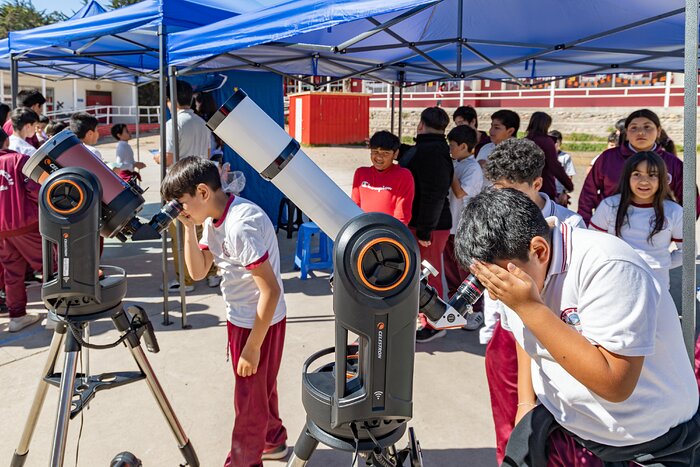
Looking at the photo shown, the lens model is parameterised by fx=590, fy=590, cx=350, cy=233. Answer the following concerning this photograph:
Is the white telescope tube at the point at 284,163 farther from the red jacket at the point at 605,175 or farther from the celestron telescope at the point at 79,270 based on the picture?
the red jacket at the point at 605,175

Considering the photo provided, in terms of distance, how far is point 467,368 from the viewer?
388 cm

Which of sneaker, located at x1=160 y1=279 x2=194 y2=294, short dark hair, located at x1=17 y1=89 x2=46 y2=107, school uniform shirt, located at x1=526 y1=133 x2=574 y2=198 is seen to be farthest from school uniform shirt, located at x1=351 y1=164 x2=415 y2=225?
short dark hair, located at x1=17 y1=89 x2=46 y2=107

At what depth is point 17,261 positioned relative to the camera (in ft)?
14.6

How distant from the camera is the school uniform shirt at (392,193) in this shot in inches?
161

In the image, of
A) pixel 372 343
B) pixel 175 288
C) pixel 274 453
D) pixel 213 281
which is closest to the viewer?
pixel 372 343

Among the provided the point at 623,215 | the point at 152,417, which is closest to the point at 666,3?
the point at 623,215

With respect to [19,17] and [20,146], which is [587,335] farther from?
[19,17]

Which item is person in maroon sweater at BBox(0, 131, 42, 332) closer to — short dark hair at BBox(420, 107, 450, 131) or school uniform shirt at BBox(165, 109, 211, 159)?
school uniform shirt at BBox(165, 109, 211, 159)

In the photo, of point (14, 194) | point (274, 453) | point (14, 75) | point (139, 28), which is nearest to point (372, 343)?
point (274, 453)

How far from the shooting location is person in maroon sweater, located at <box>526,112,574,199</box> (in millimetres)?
4617

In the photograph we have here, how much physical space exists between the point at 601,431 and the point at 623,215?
221cm

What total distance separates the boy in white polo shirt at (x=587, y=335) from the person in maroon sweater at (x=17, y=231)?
3.92 m

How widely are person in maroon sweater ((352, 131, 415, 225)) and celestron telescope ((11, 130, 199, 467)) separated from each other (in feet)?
6.87

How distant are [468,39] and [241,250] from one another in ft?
10.4
